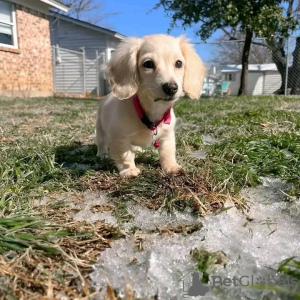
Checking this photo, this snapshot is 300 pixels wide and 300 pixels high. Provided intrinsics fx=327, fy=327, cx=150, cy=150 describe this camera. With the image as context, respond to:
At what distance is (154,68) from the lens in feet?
6.90

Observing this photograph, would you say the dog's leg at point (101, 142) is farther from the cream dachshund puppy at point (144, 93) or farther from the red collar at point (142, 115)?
the red collar at point (142, 115)

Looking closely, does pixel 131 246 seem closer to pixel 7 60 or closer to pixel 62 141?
pixel 62 141

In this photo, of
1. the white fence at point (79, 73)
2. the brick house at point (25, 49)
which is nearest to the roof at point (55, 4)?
the brick house at point (25, 49)

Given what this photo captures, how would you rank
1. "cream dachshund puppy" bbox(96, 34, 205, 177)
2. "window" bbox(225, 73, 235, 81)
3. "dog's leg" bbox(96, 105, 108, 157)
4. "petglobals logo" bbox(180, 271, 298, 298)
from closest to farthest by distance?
"petglobals logo" bbox(180, 271, 298, 298)
"cream dachshund puppy" bbox(96, 34, 205, 177)
"dog's leg" bbox(96, 105, 108, 157)
"window" bbox(225, 73, 235, 81)

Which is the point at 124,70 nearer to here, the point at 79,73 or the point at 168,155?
the point at 168,155

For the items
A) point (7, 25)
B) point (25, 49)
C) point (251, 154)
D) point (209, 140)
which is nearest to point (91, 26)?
point (25, 49)

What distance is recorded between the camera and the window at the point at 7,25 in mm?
11383

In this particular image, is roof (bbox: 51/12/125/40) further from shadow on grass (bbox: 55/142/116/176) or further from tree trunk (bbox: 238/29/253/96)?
shadow on grass (bbox: 55/142/116/176)

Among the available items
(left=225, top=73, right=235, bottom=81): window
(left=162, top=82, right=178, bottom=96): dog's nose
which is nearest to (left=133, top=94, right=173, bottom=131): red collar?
(left=162, top=82, right=178, bottom=96): dog's nose

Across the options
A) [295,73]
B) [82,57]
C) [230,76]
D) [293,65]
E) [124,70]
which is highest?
[82,57]

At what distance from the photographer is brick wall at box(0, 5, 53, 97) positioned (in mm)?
11398

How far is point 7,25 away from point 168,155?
1160cm

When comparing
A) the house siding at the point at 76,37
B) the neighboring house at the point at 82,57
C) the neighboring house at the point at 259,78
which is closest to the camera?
the neighboring house at the point at 82,57

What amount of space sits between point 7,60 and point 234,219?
11.7 metres
